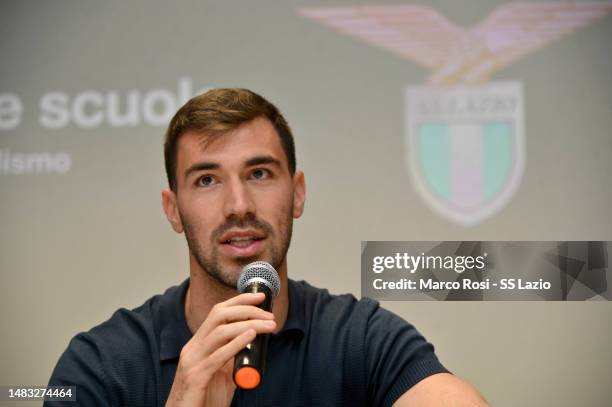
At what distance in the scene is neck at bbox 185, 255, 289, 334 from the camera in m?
2.33

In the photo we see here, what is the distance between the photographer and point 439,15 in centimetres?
307

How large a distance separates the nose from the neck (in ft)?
0.79

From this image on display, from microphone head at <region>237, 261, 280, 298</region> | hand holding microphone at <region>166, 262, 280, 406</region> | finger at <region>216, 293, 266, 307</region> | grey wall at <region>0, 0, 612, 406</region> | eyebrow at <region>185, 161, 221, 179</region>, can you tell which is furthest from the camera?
grey wall at <region>0, 0, 612, 406</region>

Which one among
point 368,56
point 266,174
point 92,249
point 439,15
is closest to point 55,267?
point 92,249

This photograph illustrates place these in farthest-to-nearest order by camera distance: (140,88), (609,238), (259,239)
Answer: (140,88), (609,238), (259,239)

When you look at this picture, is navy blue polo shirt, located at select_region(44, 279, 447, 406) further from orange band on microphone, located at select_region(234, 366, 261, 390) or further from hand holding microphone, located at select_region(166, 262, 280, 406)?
orange band on microphone, located at select_region(234, 366, 261, 390)

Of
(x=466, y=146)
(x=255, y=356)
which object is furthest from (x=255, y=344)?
(x=466, y=146)

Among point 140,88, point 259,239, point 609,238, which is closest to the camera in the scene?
point 259,239

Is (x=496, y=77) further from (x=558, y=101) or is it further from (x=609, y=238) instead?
(x=609, y=238)

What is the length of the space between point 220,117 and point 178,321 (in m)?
0.68

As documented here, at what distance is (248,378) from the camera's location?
1.46 metres

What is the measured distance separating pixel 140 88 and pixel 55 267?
871 mm

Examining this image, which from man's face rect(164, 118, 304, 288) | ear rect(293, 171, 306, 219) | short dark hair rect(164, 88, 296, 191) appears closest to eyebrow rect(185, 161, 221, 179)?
man's face rect(164, 118, 304, 288)

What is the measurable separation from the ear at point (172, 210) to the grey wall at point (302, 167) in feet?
1.54
